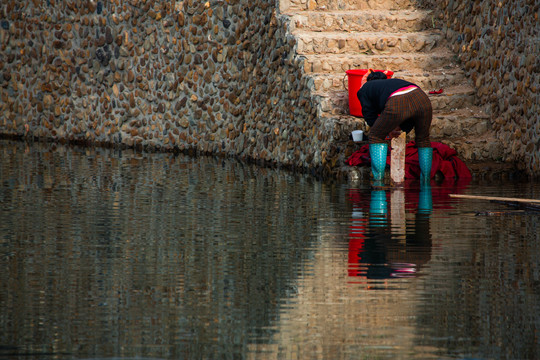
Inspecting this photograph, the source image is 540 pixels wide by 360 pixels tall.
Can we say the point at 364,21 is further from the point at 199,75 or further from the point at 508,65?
the point at 199,75

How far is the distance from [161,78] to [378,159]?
6.24 metres

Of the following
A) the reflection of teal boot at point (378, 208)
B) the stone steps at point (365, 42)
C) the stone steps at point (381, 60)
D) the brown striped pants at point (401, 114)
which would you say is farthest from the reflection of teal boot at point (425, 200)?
the stone steps at point (365, 42)

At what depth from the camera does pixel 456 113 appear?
12828 mm

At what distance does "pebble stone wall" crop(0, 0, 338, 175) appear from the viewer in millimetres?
13766

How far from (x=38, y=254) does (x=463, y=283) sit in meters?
2.58

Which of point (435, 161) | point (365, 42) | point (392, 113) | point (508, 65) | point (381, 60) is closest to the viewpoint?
point (392, 113)

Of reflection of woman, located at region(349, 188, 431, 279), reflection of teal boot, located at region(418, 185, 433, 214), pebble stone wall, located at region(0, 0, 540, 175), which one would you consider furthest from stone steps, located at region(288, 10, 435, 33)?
reflection of woman, located at region(349, 188, 431, 279)

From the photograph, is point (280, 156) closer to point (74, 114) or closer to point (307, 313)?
point (74, 114)

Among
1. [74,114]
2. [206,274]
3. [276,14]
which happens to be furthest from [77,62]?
[206,274]

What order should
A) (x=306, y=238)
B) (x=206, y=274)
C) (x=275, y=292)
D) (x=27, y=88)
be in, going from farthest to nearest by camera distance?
(x=27, y=88), (x=306, y=238), (x=206, y=274), (x=275, y=292)

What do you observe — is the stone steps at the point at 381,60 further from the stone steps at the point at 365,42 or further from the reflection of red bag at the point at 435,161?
the reflection of red bag at the point at 435,161

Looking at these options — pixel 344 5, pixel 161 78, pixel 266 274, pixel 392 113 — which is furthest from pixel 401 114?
pixel 161 78

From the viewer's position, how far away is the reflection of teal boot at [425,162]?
1123 centimetres

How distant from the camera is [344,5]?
47.1ft
